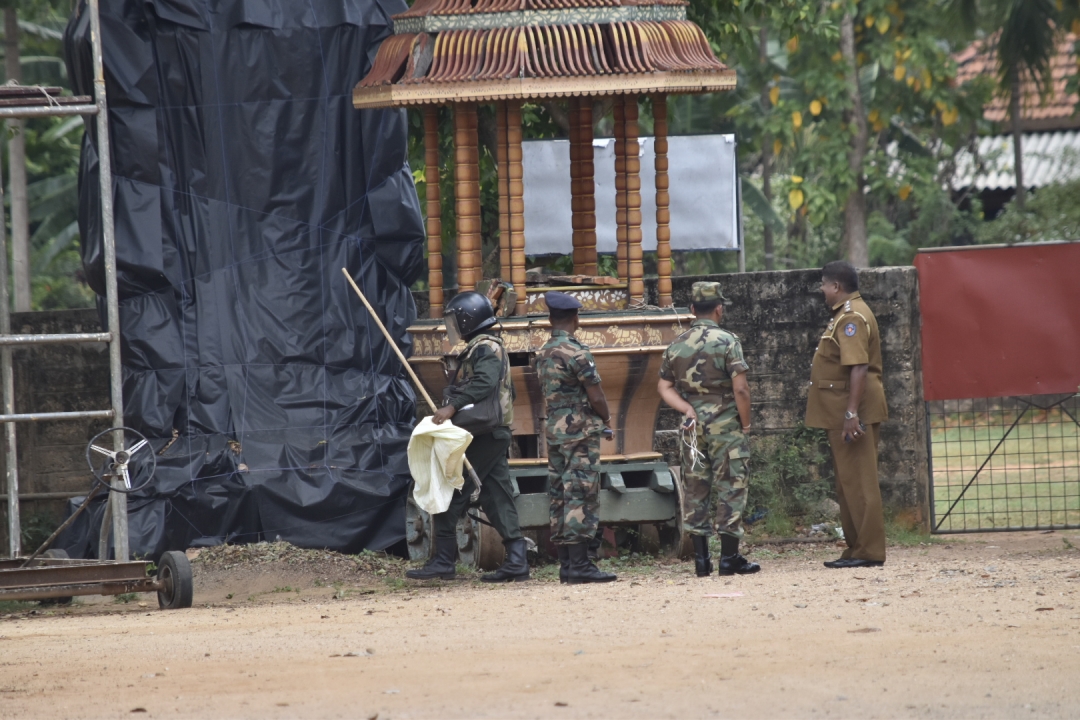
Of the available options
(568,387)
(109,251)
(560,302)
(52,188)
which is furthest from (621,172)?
(52,188)

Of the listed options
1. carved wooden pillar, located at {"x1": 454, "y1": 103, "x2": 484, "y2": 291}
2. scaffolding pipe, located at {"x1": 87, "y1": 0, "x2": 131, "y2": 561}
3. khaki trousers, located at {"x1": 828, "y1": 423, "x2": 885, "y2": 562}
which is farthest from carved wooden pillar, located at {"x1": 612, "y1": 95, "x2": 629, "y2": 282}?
scaffolding pipe, located at {"x1": 87, "y1": 0, "x2": 131, "y2": 561}

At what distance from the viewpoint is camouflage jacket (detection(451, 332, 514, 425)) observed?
28.3ft

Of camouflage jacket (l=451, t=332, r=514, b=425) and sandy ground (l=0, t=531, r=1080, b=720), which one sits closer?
sandy ground (l=0, t=531, r=1080, b=720)

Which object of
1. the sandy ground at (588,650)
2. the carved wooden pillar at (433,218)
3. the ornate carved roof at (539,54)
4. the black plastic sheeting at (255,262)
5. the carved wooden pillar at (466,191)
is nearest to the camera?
the sandy ground at (588,650)

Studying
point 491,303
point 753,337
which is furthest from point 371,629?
point 753,337

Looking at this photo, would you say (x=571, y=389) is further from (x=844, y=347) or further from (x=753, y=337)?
(x=753, y=337)

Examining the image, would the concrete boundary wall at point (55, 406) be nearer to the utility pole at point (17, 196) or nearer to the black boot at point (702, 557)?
the black boot at point (702, 557)

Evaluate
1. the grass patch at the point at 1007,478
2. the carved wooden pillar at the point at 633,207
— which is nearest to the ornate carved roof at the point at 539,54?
the carved wooden pillar at the point at 633,207

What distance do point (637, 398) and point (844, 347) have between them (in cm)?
160

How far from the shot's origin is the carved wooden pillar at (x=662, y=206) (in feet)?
32.6

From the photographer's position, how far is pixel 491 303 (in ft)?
30.7

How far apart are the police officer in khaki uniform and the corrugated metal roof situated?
49.2 ft

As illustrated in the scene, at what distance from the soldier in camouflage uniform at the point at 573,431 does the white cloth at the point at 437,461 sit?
570 mm

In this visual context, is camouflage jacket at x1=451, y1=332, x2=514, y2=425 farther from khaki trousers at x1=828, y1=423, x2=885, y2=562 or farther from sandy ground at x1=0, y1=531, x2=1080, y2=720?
khaki trousers at x1=828, y1=423, x2=885, y2=562
